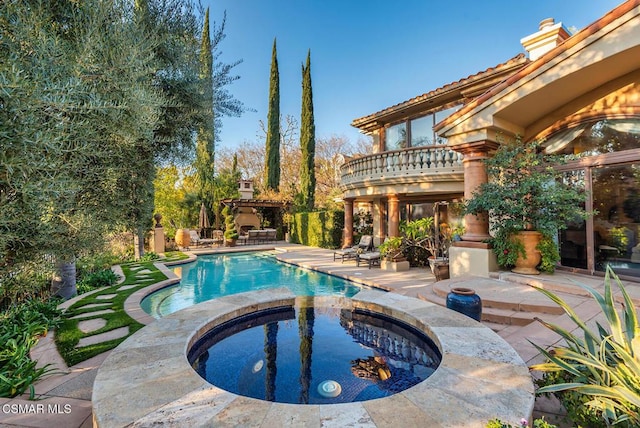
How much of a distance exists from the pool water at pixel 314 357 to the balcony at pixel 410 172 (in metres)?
7.71

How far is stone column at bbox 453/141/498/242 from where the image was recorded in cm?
795

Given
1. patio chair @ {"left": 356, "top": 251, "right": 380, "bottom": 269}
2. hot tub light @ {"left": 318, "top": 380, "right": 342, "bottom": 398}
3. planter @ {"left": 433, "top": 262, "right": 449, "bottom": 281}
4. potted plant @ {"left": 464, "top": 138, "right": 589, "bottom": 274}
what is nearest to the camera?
hot tub light @ {"left": 318, "top": 380, "right": 342, "bottom": 398}

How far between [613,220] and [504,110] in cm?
346

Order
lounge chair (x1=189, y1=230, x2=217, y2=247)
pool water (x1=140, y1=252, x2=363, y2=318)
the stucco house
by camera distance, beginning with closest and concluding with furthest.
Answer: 1. the stucco house
2. pool water (x1=140, y1=252, x2=363, y2=318)
3. lounge chair (x1=189, y1=230, x2=217, y2=247)

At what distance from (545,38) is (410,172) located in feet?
18.4

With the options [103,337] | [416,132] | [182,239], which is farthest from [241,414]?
[182,239]

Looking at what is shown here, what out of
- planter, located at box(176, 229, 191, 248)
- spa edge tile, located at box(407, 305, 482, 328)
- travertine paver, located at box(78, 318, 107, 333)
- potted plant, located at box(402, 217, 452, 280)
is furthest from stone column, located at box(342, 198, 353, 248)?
travertine paver, located at box(78, 318, 107, 333)

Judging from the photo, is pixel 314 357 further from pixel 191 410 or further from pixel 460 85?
pixel 460 85

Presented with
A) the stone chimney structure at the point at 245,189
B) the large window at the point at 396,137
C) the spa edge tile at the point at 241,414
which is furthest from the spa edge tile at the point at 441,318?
the stone chimney structure at the point at 245,189

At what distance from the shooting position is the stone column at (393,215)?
1338cm

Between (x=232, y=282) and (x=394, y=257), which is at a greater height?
(x=394, y=257)

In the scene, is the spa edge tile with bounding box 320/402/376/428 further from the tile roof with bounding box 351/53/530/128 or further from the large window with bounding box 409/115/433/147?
the large window with bounding box 409/115/433/147

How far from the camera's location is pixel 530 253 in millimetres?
7188

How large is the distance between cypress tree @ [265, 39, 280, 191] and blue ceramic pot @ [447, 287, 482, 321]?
21.9 m
